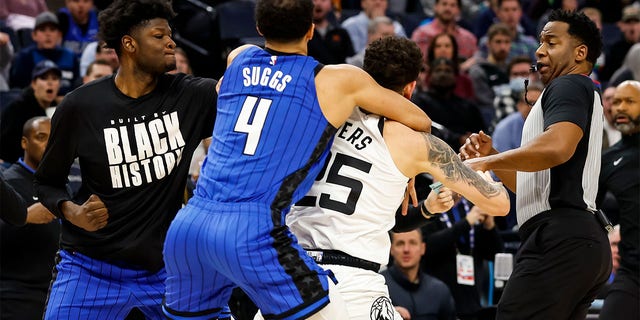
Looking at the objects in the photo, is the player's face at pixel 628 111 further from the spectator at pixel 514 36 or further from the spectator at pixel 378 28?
the spectator at pixel 514 36

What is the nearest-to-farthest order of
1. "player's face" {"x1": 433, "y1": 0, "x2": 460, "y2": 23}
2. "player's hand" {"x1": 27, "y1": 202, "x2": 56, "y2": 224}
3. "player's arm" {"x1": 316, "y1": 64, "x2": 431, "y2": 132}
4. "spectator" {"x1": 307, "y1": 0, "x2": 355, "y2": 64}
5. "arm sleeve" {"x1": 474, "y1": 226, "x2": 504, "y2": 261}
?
"player's arm" {"x1": 316, "y1": 64, "x2": 431, "y2": 132} → "player's hand" {"x1": 27, "y1": 202, "x2": 56, "y2": 224} → "arm sleeve" {"x1": 474, "y1": 226, "x2": 504, "y2": 261} → "spectator" {"x1": 307, "y1": 0, "x2": 355, "y2": 64} → "player's face" {"x1": 433, "y1": 0, "x2": 460, "y2": 23}

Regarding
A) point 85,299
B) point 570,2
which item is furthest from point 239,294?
point 570,2

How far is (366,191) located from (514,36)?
9.41 m

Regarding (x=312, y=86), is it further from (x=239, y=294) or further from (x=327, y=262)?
(x=239, y=294)

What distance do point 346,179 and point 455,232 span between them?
4.29 m

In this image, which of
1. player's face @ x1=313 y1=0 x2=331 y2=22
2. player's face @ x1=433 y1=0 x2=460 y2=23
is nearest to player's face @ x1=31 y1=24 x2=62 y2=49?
player's face @ x1=313 y1=0 x2=331 y2=22

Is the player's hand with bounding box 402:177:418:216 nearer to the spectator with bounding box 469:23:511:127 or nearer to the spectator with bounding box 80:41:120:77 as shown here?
the spectator with bounding box 80:41:120:77

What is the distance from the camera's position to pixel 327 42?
12188mm

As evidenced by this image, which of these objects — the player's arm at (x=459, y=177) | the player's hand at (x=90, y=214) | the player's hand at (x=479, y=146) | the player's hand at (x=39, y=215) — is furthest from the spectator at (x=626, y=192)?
the player's hand at (x=39, y=215)

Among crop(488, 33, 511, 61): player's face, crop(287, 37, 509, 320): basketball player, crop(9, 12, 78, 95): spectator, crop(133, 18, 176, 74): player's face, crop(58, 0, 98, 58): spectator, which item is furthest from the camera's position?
crop(488, 33, 511, 61): player's face

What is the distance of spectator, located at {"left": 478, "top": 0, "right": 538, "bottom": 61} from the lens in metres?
13.1

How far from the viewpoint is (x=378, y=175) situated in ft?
15.3

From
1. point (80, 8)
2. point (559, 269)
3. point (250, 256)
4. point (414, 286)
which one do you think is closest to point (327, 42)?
point (80, 8)

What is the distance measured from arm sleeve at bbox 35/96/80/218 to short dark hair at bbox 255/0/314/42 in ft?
4.28
